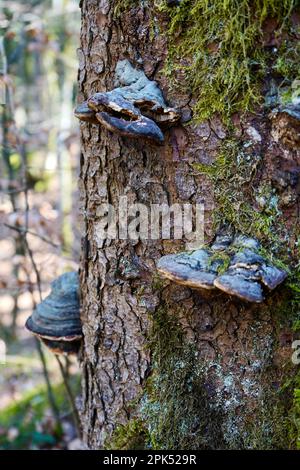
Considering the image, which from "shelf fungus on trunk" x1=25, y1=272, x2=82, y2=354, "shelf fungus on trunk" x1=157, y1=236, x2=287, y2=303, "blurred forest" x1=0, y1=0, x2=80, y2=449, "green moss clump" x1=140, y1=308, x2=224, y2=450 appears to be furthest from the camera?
"blurred forest" x1=0, y1=0, x2=80, y2=449

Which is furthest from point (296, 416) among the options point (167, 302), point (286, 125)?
point (286, 125)

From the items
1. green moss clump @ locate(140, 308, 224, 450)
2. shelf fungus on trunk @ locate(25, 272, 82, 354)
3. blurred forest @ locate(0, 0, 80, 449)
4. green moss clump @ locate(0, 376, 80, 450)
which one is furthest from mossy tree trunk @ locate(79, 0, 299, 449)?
green moss clump @ locate(0, 376, 80, 450)

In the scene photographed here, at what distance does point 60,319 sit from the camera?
7.57ft

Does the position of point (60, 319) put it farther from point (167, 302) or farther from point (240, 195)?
point (240, 195)

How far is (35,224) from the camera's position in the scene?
4.66 metres

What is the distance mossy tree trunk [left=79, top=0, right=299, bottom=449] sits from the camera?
1.84m

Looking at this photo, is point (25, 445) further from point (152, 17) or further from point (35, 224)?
point (152, 17)

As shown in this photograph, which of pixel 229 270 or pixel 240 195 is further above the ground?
pixel 240 195

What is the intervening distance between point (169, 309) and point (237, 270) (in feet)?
1.73

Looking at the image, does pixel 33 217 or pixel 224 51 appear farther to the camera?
pixel 33 217

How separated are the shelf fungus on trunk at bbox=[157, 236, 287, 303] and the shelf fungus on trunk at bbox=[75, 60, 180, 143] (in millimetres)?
497

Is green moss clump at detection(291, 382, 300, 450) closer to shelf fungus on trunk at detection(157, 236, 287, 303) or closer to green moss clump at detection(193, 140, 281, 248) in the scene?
shelf fungus on trunk at detection(157, 236, 287, 303)

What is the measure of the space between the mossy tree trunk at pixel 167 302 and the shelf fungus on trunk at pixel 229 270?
5.6 inches

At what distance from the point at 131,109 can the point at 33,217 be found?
10.2ft
